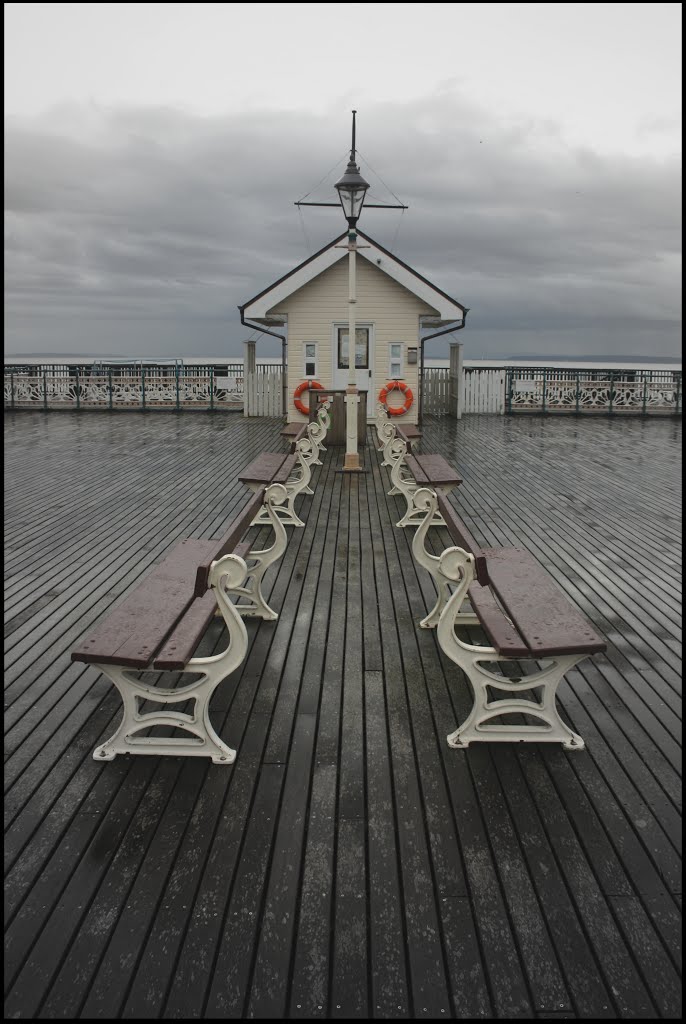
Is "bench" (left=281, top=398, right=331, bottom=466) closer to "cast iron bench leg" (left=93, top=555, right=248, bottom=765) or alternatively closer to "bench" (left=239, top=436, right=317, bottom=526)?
"bench" (left=239, top=436, right=317, bottom=526)

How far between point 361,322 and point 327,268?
1.39m

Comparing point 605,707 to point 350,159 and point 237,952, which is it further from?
point 350,159

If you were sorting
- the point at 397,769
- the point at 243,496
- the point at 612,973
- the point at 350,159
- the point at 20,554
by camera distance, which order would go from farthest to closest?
the point at 350,159, the point at 243,496, the point at 20,554, the point at 397,769, the point at 612,973

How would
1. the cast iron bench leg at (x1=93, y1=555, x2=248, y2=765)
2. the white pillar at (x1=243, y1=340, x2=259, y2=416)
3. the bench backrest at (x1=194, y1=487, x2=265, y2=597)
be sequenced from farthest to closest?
the white pillar at (x1=243, y1=340, x2=259, y2=416) → the bench backrest at (x1=194, y1=487, x2=265, y2=597) → the cast iron bench leg at (x1=93, y1=555, x2=248, y2=765)

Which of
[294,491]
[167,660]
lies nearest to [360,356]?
[294,491]

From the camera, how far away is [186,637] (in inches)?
131

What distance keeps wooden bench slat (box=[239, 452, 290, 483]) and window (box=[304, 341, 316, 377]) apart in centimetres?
876

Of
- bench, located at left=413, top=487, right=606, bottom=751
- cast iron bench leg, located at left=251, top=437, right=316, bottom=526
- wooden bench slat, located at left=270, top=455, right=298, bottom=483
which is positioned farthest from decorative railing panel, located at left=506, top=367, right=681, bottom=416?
bench, located at left=413, top=487, right=606, bottom=751

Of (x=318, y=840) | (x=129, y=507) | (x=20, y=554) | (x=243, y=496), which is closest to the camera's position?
(x=318, y=840)

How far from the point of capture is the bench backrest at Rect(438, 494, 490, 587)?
3.60m

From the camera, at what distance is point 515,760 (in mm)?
3209

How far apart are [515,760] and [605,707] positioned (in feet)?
2.42

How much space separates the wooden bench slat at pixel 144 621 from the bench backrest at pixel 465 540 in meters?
1.42

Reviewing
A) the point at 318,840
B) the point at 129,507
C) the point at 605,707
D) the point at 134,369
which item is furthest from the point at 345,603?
the point at 134,369
